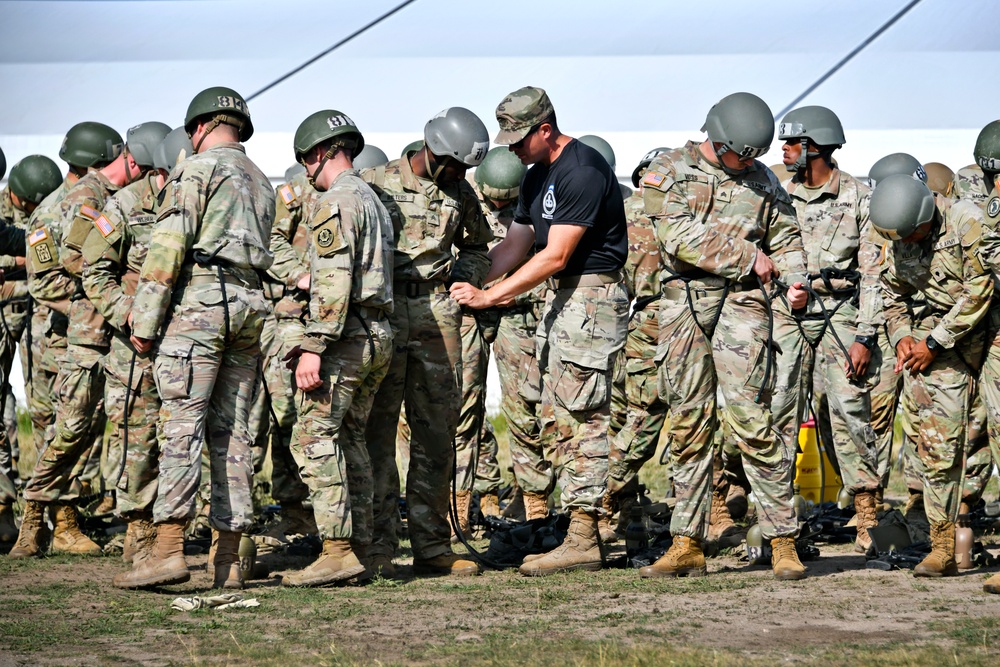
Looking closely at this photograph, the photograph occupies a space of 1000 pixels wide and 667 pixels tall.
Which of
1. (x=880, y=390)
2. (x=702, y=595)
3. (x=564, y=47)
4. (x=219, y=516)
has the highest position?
(x=564, y=47)

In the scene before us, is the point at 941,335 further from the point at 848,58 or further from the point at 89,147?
the point at 848,58

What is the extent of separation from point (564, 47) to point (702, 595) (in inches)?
458

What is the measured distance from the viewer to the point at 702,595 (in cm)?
651

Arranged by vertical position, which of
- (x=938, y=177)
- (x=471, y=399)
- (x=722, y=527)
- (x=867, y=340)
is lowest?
(x=722, y=527)

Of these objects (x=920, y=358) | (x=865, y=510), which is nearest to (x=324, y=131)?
(x=920, y=358)

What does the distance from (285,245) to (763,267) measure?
342 cm

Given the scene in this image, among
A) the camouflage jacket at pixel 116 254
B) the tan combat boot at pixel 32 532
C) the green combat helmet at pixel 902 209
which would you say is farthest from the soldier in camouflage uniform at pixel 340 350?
the green combat helmet at pixel 902 209

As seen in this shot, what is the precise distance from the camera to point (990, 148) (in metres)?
8.29

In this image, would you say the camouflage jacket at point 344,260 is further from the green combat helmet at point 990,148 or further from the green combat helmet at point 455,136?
the green combat helmet at point 990,148

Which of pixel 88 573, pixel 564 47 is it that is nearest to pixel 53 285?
pixel 88 573

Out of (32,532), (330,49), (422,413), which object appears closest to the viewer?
(422,413)

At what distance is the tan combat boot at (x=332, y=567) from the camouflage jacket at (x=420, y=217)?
1473 mm

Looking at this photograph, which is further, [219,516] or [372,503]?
[372,503]

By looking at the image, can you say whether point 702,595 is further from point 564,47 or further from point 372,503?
point 564,47
